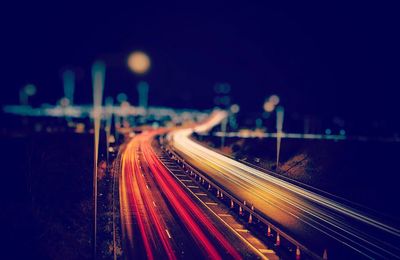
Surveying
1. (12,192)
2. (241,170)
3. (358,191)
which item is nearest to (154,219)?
(12,192)

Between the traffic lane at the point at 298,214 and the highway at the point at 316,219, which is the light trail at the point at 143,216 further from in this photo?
the traffic lane at the point at 298,214

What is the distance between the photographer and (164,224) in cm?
2795

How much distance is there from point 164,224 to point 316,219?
14.1 metres

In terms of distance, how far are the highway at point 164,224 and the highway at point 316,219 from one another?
6678 mm

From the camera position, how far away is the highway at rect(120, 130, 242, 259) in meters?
22.6

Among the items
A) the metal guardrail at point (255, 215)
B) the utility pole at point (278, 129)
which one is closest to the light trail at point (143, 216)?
the metal guardrail at point (255, 215)

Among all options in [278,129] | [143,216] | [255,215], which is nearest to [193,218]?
[143,216]

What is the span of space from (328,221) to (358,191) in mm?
13230

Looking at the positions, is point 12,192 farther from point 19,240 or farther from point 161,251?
point 161,251

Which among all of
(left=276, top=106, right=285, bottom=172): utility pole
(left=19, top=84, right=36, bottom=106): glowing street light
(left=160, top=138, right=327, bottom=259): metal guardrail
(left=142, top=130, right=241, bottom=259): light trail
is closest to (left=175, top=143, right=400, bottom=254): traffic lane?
(left=160, top=138, right=327, bottom=259): metal guardrail

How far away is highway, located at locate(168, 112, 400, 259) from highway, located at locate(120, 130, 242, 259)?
6678 millimetres

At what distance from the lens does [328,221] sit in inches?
1107

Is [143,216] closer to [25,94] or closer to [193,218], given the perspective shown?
[193,218]

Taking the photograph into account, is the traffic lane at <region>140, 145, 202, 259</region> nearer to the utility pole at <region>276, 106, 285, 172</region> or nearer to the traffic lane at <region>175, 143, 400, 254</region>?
the traffic lane at <region>175, 143, 400, 254</region>
